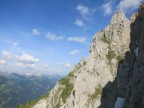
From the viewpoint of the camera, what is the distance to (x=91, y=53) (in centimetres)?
13575

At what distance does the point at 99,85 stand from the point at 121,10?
45.2 metres

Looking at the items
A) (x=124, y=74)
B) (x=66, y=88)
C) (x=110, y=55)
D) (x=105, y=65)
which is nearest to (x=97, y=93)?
(x=105, y=65)

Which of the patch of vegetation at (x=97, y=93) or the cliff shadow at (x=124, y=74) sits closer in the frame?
the cliff shadow at (x=124, y=74)

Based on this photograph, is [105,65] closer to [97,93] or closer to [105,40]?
[97,93]

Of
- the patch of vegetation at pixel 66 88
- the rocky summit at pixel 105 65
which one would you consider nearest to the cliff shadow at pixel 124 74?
the rocky summit at pixel 105 65

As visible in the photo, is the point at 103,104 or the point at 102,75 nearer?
the point at 103,104

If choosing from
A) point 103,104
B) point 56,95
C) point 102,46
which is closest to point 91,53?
point 102,46

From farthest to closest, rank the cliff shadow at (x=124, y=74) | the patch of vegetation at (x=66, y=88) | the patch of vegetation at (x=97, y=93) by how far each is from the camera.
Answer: the patch of vegetation at (x=66, y=88) → the patch of vegetation at (x=97, y=93) → the cliff shadow at (x=124, y=74)

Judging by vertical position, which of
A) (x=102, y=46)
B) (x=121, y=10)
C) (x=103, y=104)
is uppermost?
(x=121, y=10)

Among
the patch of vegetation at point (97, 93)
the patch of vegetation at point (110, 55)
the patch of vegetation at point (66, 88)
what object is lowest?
the patch of vegetation at point (97, 93)

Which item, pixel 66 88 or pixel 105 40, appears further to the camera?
pixel 66 88

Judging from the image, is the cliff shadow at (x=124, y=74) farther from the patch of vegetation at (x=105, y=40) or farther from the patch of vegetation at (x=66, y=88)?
the patch of vegetation at (x=66, y=88)

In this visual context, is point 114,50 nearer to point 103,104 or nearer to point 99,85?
point 99,85

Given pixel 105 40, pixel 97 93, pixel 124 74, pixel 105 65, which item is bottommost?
pixel 97 93
